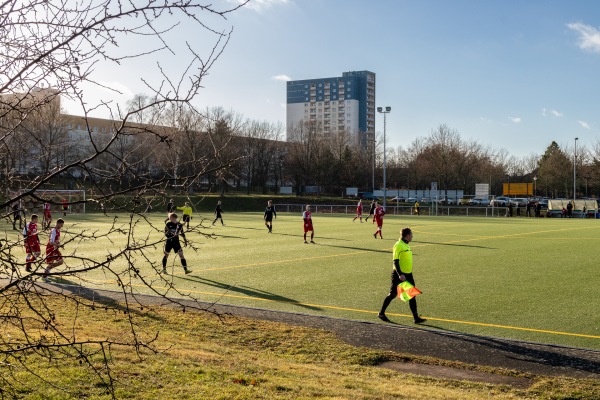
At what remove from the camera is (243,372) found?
7789mm

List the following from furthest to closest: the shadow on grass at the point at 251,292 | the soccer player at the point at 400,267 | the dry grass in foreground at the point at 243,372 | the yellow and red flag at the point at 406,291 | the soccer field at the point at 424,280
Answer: the shadow on grass at the point at 251,292 → the soccer player at the point at 400,267 → the soccer field at the point at 424,280 → the yellow and red flag at the point at 406,291 → the dry grass in foreground at the point at 243,372

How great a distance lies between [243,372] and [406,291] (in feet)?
14.5

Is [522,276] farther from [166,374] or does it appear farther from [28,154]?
[28,154]

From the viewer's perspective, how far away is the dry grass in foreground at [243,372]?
Answer: 21.8ft

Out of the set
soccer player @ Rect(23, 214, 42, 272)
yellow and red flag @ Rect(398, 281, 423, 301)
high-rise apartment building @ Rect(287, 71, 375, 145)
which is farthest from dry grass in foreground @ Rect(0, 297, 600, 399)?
high-rise apartment building @ Rect(287, 71, 375, 145)

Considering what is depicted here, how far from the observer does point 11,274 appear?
3.84m

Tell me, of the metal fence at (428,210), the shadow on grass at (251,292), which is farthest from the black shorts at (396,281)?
the metal fence at (428,210)

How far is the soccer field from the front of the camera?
38.4 ft

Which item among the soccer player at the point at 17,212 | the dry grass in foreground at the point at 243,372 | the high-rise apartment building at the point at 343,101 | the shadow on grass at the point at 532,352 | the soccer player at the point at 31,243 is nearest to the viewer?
the soccer player at the point at 31,243

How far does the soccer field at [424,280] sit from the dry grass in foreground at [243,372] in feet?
4.40

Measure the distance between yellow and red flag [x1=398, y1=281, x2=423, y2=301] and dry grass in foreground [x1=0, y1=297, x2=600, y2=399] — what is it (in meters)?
1.67

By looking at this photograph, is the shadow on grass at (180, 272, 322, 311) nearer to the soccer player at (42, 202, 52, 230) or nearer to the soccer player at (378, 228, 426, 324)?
the soccer player at (378, 228, 426, 324)

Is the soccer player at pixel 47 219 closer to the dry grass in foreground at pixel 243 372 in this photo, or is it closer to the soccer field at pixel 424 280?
the soccer field at pixel 424 280

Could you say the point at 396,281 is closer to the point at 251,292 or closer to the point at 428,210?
the point at 251,292
